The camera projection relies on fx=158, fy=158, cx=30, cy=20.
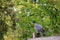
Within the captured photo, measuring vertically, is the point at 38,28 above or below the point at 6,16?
below

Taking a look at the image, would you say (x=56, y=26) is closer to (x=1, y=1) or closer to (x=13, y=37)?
(x=13, y=37)

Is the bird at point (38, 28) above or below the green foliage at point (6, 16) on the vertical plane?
below

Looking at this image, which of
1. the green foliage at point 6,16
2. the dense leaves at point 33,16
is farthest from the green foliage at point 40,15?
the green foliage at point 6,16

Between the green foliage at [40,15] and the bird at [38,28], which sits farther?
the bird at [38,28]

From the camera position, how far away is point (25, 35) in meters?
1.89

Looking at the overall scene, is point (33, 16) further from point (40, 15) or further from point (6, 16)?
point (6, 16)

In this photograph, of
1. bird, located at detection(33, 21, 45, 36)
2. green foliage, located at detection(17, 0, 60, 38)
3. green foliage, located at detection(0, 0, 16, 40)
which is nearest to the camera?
green foliage, located at detection(0, 0, 16, 40)

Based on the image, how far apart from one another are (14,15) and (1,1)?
0.67 ft

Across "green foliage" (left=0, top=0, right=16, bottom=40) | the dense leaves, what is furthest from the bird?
"green foliage" (left=0, top=0, right=16, bottom=40)

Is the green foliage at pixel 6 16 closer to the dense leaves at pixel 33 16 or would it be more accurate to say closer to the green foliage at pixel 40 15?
the dense leaves at pixel 33 16

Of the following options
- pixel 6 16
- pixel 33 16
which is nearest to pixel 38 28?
pixel 33 16

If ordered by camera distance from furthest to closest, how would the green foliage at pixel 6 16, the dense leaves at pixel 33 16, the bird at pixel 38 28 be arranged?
the bird at pixel 38 28
the dense leaves at pixel 33 16
the green foliage at pixel 6 16

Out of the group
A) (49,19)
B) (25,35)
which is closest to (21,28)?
(25,35)

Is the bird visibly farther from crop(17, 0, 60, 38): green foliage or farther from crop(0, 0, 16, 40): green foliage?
crop(0, 0, 16, 40): green foliage
